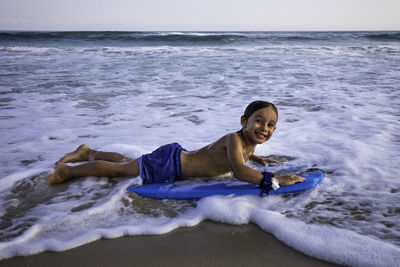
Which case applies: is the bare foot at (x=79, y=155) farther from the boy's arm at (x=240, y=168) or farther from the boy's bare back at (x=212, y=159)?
the boy's arm at (x=240, y=168)

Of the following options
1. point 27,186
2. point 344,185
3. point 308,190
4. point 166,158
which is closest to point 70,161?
point 27,186

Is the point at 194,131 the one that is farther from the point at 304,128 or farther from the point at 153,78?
the point at 153,78

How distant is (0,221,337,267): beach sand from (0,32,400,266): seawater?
66 mm

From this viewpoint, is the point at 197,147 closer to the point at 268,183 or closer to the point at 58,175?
the point at 268,183

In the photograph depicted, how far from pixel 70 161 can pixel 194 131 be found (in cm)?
158

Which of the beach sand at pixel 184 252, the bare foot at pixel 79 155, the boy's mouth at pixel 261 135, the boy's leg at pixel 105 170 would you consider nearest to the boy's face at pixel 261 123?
the boy's mouth at pixel 261 135

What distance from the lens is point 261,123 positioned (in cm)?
258

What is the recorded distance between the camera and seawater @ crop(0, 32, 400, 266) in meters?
2.00

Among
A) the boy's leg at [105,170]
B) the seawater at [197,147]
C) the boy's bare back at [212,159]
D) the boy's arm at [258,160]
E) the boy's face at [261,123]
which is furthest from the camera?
the boy's arm at [258,160]

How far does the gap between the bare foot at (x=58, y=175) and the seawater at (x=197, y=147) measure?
0.06 m

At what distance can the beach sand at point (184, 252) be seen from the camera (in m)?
1.73

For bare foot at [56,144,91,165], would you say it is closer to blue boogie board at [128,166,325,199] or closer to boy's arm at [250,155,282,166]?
blue boogie board at [128,166,325,199]

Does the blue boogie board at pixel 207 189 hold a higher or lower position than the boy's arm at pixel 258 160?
lower

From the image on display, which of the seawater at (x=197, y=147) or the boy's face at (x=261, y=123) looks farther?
the boy's face at (x=261, y=123)
